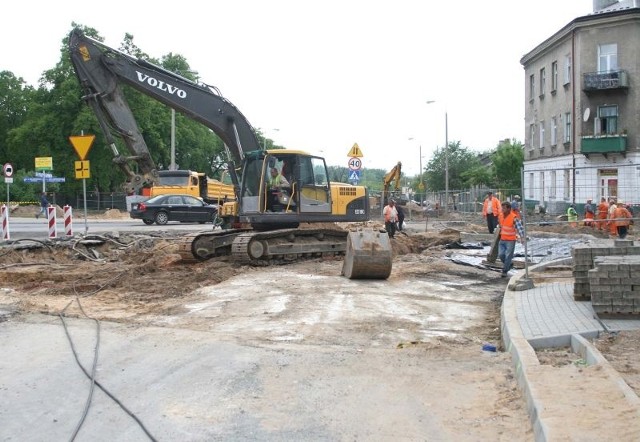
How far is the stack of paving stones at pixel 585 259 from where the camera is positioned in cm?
903

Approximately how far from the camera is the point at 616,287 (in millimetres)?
7758

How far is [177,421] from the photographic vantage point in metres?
5.05

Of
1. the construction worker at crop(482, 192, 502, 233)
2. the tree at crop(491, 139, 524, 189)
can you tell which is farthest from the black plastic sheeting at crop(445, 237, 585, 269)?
the tree at crop(491, 139, 524, 189)

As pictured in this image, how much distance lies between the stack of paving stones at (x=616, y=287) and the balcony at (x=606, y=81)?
32.9m

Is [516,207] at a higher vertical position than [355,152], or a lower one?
lower

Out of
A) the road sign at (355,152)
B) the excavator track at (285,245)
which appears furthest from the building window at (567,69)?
the excavator track at (285,245)

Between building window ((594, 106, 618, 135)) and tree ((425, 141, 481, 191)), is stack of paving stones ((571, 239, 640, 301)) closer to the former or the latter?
building window ((594, 106, 618, 135))

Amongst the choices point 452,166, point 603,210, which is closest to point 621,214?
point 603,210

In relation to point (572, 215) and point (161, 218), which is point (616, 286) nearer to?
point (572, 215)

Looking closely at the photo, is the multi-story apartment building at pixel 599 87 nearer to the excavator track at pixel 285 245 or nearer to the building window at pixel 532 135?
the building window at pixel 532 135

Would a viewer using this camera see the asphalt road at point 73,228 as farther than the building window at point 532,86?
No

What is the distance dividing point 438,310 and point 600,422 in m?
5.47

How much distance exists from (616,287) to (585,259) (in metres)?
1.30

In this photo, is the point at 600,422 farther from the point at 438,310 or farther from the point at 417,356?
the point at 438,310
